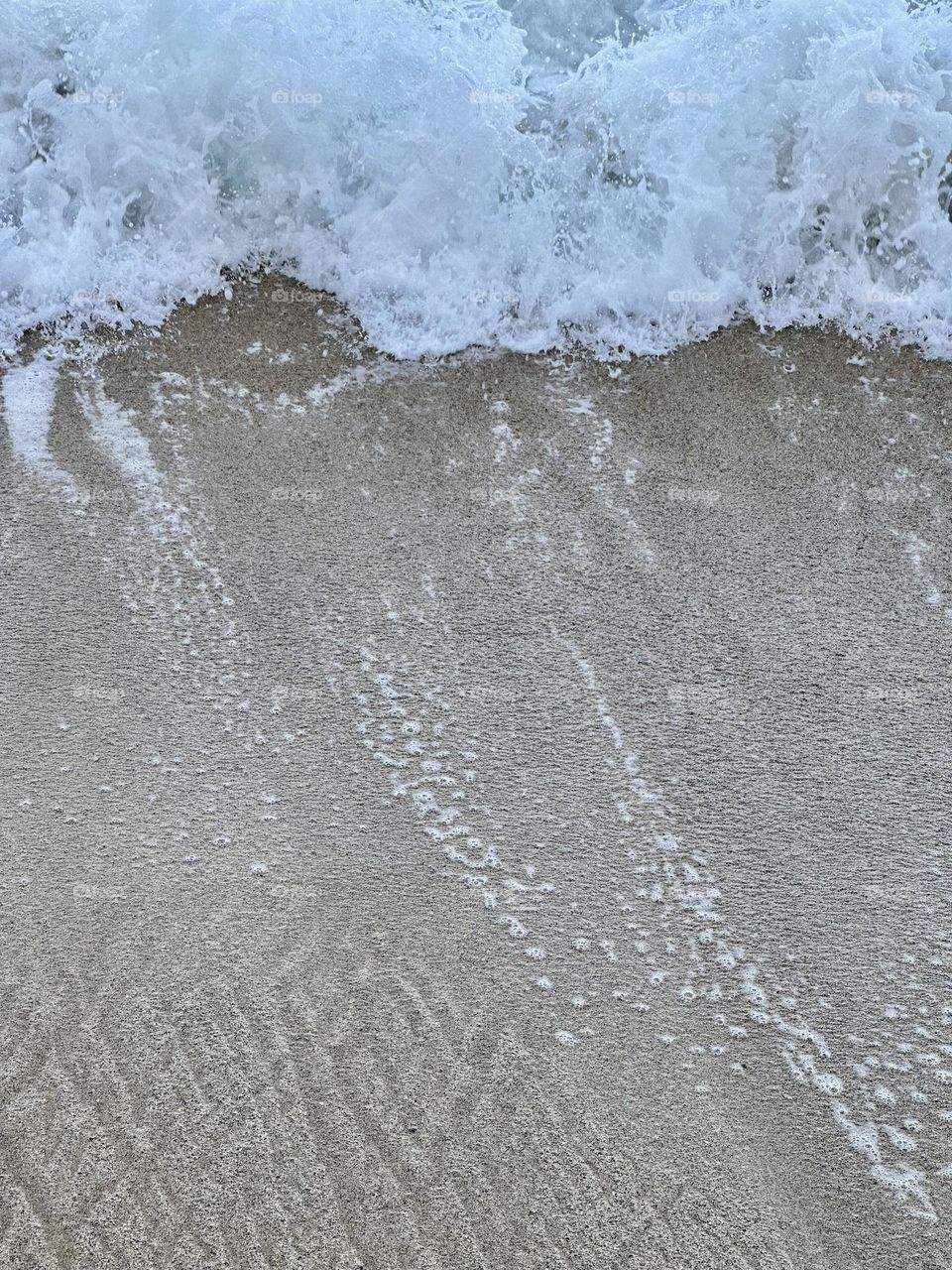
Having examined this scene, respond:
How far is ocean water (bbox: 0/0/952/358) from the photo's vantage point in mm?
3770

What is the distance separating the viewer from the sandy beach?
1946 millimetres

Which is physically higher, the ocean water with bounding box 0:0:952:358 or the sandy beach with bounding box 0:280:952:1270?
the ocean water with bounding box 0:0:952:358

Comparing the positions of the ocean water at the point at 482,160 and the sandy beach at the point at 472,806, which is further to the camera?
the ocean water at the point at 482,160

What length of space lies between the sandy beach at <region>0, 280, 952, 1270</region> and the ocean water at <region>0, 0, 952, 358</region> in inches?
11.5

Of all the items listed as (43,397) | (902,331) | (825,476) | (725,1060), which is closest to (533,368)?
(825,476)

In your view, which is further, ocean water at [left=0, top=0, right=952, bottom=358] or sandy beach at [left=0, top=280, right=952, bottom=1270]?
ocean water at [left=0, top=0, right=952, bottom=358]

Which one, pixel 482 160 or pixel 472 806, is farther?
pixel 482 160

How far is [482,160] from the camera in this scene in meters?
3.87

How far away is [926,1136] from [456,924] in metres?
0.92

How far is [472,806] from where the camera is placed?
8.20ft

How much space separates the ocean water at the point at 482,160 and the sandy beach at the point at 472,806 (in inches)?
11.5

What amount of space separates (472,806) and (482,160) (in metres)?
2.38

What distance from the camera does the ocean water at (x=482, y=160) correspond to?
377 cm

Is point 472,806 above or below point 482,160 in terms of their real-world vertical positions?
below
